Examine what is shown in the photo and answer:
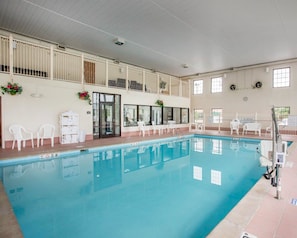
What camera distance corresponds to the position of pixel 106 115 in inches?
354

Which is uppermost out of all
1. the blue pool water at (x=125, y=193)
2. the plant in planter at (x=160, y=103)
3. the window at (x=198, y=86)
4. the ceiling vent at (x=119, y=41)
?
the ceiling vent at (x=119, y=41)

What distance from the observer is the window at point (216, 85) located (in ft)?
44.2

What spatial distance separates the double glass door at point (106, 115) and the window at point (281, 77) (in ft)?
31.5

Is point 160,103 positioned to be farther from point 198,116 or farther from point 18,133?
point 18,133

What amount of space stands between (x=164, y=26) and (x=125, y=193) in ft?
18.7

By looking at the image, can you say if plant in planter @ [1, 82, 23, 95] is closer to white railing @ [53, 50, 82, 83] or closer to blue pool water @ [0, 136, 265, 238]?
white railing @ [53, 50, 82, 83]

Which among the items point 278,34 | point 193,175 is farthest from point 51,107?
point 278,34

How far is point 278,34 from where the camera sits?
7008 mm

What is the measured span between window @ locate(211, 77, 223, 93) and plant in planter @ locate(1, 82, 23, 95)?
12.2 meters

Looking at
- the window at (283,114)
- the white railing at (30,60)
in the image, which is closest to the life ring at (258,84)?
the window at (283,114)

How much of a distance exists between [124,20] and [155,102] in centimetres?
558

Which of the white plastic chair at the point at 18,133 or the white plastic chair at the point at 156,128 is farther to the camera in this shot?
the white plastic chair at the point at 156,128

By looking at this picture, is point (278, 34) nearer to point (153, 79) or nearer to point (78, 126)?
point (153, 79)

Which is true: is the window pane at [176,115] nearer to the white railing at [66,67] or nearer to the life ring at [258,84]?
the life ring at [258,84]
